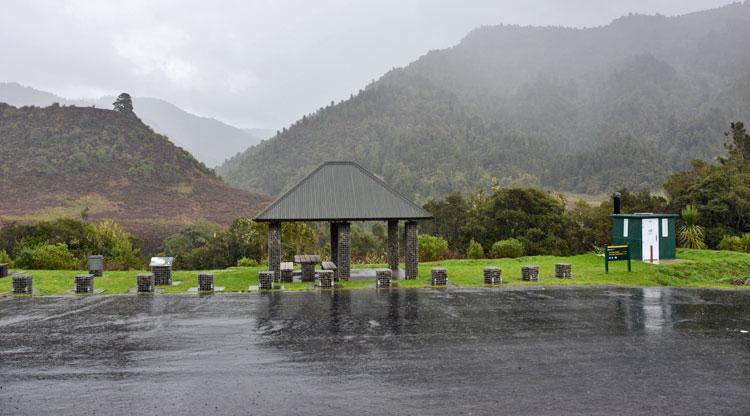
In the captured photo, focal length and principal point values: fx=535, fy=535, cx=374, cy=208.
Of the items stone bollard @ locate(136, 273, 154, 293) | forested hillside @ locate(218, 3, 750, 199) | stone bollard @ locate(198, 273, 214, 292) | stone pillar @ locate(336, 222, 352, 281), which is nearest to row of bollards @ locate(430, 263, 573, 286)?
stone pillar @ locate(336, 222, 352, 281)

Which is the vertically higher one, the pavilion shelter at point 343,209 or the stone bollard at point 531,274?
the pavilion shelter at point 343,209

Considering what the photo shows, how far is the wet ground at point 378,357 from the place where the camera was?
8.04m

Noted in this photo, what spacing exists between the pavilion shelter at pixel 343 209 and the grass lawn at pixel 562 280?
1350 mm

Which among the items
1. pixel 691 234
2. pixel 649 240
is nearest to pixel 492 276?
pixel 649 240

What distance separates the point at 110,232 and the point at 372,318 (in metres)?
34.9

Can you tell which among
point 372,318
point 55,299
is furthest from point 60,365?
point 55,299

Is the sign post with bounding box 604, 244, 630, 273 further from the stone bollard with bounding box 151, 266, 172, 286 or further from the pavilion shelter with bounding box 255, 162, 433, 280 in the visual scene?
the stone bollard with bounding box 151, 266, 172, 286

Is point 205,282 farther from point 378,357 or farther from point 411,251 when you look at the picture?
point 378,357

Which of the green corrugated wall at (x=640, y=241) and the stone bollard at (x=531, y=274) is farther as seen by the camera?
the green corrugated wall at (x=640, y=241)

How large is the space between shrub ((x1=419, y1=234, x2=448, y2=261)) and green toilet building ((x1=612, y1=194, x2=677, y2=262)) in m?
10.8

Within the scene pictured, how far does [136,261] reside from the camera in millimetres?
34469

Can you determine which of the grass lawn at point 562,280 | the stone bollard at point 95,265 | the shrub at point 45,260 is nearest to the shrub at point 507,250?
the grass lawn at point 562,280

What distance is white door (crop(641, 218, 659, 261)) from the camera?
77.8 feet

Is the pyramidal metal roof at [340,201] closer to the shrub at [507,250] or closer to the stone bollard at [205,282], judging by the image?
the stone bollard at [205,282]
